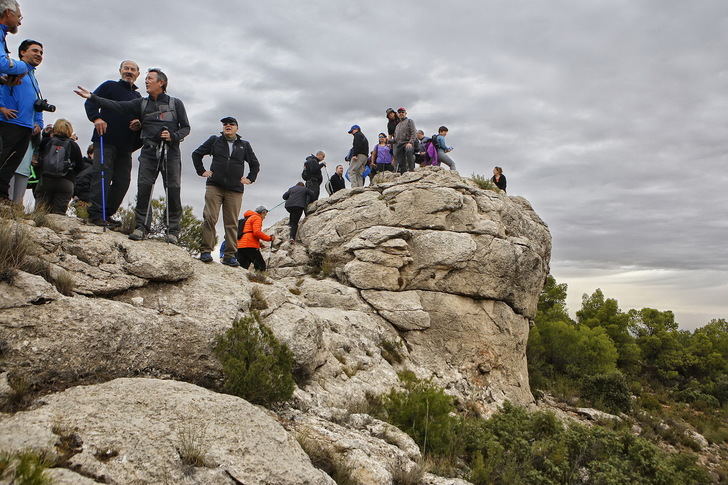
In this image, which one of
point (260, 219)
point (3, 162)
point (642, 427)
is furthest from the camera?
point (642, 427)

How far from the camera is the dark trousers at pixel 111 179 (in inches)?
327

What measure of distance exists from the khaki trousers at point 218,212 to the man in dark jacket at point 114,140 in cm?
154

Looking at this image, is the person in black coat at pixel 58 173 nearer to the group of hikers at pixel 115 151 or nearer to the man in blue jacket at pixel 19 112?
the group of hikers at pixel 115 151

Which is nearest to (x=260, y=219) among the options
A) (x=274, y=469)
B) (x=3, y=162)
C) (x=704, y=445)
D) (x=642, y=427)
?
(x=3, y=162)

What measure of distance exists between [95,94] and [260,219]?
5.38 meters

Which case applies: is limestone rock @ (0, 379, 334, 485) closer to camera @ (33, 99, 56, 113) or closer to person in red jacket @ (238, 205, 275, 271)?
camera @ (33, 99, 56, 113)

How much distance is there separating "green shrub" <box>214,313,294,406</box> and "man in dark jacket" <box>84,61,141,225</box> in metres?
3.63

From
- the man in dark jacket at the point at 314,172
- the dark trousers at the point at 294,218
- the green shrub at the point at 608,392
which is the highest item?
the man in dark jacket at the point at 314,172

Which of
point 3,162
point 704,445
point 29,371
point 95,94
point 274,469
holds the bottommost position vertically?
point 704,445

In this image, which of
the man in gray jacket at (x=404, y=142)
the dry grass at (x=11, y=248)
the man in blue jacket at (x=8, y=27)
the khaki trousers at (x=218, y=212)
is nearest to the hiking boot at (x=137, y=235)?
the khaki trousers at (x=218, y=212)

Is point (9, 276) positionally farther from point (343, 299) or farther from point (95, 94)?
point (343, 299)

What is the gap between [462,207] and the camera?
16781 millimetres

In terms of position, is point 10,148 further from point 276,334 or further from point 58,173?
point 276,334

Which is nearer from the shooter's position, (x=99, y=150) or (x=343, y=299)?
(x=99, y=150)
